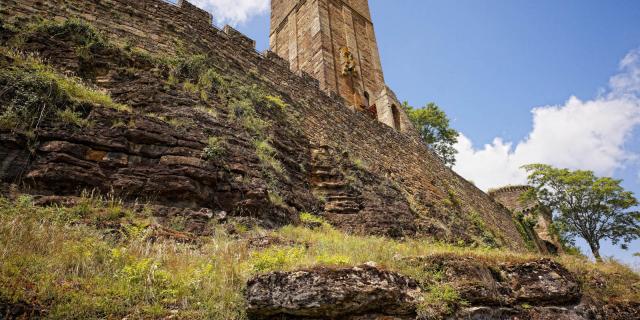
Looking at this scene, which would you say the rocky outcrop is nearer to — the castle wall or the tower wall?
the castle wall

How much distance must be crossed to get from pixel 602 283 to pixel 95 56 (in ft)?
29.0

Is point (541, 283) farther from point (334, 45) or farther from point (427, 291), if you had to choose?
point (334, 45)

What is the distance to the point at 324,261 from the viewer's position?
415 centimetres

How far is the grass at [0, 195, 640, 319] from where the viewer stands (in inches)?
125

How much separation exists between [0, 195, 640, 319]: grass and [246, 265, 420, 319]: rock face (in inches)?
6.1

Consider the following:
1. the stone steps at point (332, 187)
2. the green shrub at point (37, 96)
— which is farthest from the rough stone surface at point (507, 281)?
the green shrub at point (37, 96)

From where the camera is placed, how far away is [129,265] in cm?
391

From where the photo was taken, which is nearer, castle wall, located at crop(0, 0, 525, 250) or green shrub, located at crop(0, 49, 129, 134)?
green shrub, located at crop(0, 49, 129, 134)

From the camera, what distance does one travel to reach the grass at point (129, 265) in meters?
3.18

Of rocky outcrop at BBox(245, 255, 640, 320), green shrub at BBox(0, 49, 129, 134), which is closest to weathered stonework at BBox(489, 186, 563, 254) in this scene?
rocky outcrop at BBox(245, 255, 640, 320)

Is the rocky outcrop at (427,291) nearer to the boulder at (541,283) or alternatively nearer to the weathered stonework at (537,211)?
the boulder at (541,283)

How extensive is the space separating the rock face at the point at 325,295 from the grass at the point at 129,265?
0.16m

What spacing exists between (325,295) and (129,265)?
188 centimetres

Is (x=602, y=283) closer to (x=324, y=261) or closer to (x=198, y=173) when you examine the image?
(x=324, y=261)
